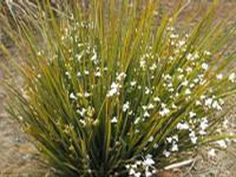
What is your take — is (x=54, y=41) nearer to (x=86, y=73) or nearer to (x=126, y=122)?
(x=86, y=73)

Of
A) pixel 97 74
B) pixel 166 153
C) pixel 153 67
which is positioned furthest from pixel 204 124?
pixel 97 74

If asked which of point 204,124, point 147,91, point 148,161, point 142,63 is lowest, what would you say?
point 148,161

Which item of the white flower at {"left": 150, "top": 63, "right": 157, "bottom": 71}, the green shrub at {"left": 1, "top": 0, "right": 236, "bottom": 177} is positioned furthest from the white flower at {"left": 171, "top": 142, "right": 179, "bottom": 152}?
the white flower at {"left": 150, "top": 63, "right": 157, "bottom": 71}

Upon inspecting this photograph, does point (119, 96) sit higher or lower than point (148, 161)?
higher

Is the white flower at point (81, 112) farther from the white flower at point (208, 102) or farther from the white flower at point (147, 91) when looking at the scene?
the white flower at point (208, 102)

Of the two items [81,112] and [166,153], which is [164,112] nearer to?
[166,153]

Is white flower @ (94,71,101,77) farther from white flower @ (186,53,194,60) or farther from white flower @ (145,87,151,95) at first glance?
white flower @ (186,53,194,60)

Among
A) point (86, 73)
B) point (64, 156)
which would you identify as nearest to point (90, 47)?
point (86, 73)

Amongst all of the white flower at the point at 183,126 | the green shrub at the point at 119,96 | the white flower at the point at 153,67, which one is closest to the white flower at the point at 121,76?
the green shrub at the point at 119,96
